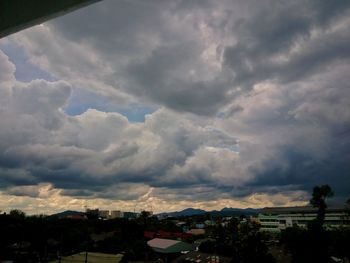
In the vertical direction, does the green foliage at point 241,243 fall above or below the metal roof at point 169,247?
above

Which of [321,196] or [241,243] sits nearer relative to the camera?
[241,243]

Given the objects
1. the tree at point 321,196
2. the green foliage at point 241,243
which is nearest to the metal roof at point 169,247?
the green foliage at point 241,243

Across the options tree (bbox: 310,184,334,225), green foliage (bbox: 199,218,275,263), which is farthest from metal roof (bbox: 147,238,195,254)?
tree (bbox: 310,184,334,225)

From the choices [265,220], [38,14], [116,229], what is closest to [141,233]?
[116,229]

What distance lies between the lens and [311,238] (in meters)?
31.4

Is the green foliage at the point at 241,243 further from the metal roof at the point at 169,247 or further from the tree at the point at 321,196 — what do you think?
the tree at the point at 321,196

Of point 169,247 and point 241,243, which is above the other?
point 241,243

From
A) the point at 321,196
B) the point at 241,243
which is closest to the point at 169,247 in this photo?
the point at 241,243

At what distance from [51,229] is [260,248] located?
38.1 meters

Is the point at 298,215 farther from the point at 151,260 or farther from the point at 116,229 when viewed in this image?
the point at 151,260

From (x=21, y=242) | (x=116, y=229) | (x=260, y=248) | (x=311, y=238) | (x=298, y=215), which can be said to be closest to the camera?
(x=260, y=248)

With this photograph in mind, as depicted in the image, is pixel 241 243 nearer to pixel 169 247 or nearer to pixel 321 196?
pixel 169 247

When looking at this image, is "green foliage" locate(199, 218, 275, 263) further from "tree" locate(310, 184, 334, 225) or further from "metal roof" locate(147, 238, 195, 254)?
"tree" locate(310, 184, 334, 225)

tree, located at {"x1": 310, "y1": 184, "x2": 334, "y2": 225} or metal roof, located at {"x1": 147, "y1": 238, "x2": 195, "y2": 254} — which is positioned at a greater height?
tree, located at {"x1": 310, "y1": 184, "x2": 334, "y2": 225}
